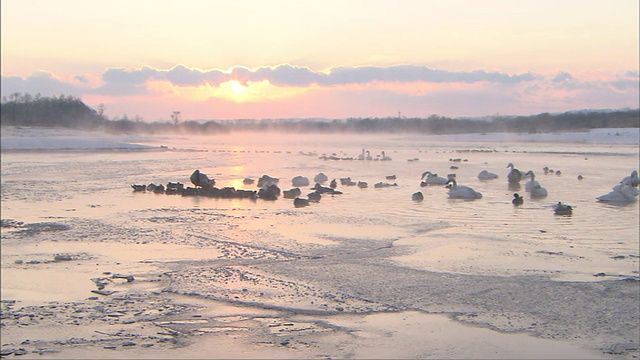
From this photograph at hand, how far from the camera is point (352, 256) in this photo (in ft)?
31.4

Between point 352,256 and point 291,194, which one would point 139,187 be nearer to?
point 291,194

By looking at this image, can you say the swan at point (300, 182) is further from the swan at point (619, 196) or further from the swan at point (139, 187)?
the swan at point (619, 196)

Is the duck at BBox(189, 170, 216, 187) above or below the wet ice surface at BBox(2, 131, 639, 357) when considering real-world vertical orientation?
above

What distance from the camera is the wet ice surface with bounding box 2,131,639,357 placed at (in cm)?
702

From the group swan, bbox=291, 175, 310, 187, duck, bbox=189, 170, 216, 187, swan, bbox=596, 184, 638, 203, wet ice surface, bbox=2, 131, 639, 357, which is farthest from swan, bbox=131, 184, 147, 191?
swan, bbox=596, 184, 638, 203

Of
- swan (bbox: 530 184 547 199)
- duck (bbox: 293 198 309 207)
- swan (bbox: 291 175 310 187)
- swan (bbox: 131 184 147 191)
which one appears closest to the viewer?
duck (bbox: 293 198 309 207)

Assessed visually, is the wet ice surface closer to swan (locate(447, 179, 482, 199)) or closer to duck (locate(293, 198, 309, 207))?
duck (locate(293, 198, 309, 207))

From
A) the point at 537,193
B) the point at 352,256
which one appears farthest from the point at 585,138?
the point at 352,256

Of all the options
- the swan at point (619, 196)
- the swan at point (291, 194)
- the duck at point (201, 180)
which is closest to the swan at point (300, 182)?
the duck at point (201, 180)

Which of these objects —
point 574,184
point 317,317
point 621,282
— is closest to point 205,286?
point 317,317

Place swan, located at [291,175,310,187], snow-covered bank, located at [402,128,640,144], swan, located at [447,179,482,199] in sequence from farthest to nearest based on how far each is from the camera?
1. snow-covered bank, located at [402,128,640,144]
2. swan, located at [291,175,310,187]
3. swan, located at [447,179,482,199]

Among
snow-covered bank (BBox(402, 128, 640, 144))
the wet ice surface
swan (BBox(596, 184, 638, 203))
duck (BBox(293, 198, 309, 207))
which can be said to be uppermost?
snow-covered bank (BBox(402, 128, 640, 144))

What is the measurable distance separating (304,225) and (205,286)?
185 inches

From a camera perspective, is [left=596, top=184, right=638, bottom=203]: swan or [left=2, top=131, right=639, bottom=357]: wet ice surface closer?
[left=2, top=131, right=639, bottom=357]: wet ice surface
